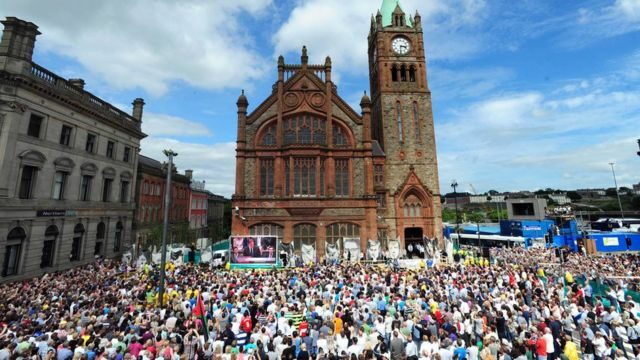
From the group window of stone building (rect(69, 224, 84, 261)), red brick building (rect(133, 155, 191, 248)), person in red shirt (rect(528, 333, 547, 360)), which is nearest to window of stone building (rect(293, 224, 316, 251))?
red brick building (rect(133, 155, 191, 248))

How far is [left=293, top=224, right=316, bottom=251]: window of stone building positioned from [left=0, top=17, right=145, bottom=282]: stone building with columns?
19517mm

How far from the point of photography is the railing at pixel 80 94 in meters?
24.3

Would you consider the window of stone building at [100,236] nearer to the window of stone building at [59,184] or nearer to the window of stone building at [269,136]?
the window of stone building at [59,184]

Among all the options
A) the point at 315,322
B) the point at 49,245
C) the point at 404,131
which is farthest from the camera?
the point at 404,131

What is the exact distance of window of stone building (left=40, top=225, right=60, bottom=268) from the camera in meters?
25.4

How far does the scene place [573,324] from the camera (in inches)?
562

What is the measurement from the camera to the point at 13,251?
2273 centimetres

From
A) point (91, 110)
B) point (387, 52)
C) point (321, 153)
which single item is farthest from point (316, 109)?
point (91, 110)

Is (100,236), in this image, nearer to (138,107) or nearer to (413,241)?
(138,107)

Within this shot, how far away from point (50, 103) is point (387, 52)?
37.9 m

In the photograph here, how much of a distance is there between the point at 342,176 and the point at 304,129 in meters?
7.32

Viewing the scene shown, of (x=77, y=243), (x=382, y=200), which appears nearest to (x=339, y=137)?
(x=382, y=200)

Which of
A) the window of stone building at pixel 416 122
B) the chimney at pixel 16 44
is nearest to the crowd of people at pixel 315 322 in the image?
the chimney at pixel 16 44

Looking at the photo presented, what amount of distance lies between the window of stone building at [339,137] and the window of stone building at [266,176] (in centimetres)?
809
